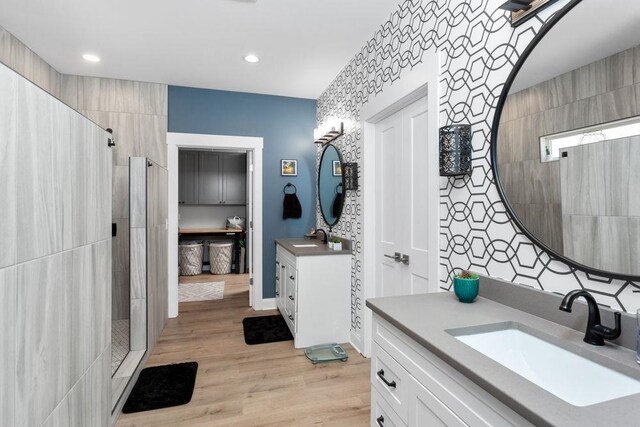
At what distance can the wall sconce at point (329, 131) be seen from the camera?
3321mm

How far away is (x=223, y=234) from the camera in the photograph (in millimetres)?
6152

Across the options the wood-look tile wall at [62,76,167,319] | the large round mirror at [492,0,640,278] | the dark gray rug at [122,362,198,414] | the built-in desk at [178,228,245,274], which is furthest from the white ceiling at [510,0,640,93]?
the built-in desk at [178,228,245,274]

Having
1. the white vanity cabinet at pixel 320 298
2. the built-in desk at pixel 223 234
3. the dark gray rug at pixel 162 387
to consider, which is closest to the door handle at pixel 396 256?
the white vanity cabinet at pixel 320 298

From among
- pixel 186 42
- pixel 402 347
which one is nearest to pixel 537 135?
pixel 402 347

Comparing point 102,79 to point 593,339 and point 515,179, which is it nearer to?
point 515,179

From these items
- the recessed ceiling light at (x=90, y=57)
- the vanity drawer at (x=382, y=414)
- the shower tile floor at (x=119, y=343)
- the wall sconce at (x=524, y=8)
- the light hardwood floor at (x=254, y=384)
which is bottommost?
the light hardwood floor at (x=254, y=384)

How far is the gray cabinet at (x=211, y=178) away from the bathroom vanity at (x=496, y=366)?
5.50 meters

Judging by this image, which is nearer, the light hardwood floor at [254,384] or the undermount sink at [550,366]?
the undermount sink at [550,366]

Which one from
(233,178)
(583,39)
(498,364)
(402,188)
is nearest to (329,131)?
(402,188)

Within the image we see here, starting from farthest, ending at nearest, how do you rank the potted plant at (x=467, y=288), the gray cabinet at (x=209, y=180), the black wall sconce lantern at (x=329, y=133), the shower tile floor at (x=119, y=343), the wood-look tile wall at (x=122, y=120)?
the gray cabinet at (x=209, y=180)
the wood-look tile wall at (x=122, y=120)
the black wall sconce lantern at (x=329, y=133)
the shower tile floor at (x=119, y=343)
the potted plant at (x=467, y=288)

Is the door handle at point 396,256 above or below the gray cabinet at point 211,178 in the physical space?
below

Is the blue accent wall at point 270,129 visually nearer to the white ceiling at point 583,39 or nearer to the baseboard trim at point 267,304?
the baseboard trim at point 267,304

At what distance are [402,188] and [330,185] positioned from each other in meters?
1.50

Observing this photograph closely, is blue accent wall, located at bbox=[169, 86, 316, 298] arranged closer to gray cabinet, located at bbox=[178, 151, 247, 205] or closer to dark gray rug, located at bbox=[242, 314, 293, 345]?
dark gray rug, located at bbox=[242, 314, 293, 345]
